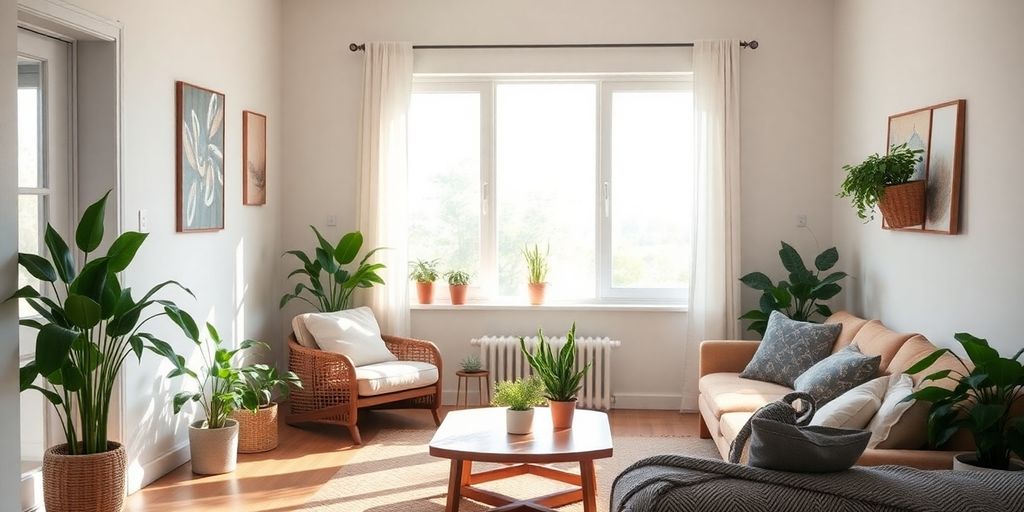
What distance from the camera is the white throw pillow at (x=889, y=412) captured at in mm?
3465

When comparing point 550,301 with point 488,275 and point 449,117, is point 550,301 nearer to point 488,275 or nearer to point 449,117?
point 488,275

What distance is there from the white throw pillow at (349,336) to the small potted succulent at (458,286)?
0.69 meters

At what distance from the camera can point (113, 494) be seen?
12.7ft

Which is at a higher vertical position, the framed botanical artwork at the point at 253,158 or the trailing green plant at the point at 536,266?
the framed botanical artwork at the point at 253,158

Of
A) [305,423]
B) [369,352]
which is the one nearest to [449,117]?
[369,352]

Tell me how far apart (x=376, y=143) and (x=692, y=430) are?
9.01 ft

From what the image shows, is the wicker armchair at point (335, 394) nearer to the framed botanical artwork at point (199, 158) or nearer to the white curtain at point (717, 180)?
the framed botanical artwork at point (199, 158)

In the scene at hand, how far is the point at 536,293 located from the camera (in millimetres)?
6492

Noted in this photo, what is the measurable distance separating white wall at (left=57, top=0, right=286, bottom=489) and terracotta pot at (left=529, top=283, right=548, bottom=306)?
1.73m

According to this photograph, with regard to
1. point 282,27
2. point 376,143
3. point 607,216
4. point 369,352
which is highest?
point 282,27

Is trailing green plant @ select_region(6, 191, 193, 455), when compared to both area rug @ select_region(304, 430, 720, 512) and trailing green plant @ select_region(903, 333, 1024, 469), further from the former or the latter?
trailing green plant @ select_region(903, 333, 1024, 469)

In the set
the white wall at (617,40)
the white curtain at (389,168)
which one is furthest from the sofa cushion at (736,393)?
the white curtain at (389,168)

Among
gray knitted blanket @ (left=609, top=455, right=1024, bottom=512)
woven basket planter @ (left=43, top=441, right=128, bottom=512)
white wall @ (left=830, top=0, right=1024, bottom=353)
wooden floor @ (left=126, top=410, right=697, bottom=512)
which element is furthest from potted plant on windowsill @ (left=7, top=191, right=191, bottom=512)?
white wall @ (left=830, top=0, right=1024, bottom=353)

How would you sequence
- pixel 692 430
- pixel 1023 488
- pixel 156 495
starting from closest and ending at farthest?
pixel 1023 488 → pixel 156 495 → pixel 692 430
